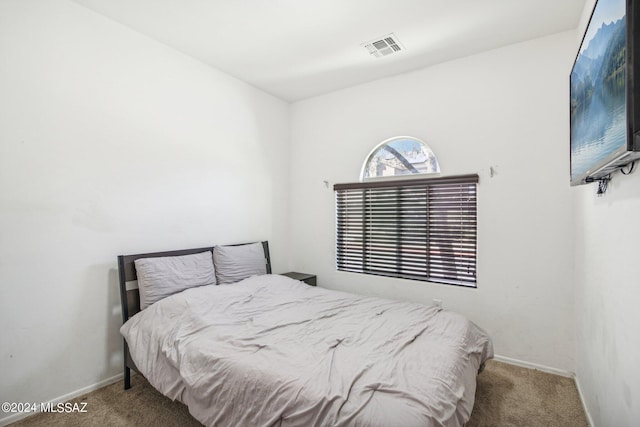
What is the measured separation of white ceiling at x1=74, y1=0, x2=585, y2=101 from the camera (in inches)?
88.1

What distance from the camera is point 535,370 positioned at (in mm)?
2553

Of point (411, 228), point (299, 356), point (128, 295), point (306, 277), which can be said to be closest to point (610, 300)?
point (299, 356)

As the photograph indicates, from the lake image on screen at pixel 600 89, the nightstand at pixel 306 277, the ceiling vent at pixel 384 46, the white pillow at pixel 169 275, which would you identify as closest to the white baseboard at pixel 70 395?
the white pillow at pixel 169 275

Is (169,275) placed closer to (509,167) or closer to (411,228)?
(411,228)

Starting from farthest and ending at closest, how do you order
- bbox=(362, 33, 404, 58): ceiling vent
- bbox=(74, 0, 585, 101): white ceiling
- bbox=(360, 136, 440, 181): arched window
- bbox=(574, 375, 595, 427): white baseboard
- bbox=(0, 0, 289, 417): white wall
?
bbox=(360, 136, 440, 181): arched window → bbox=(362, 33, 404, 58): ceiling vent → bbox=(74, 0, 585, 101): white ceiling → bbox=(0, 0, 289, 417): white wall → bbox=(574, 375, 595, 427): white baseboard

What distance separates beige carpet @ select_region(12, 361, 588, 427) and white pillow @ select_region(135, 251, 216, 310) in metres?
0.64

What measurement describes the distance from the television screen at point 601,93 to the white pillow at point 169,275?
2.77m

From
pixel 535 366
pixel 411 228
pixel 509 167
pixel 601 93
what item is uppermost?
pixel 601 93

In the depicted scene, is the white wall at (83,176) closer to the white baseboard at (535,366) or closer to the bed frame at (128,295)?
the bed frame at (128,295)

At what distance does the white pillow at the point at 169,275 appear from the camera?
235cm

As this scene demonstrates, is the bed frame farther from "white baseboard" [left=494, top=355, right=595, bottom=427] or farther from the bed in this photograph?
"white baseboard" [left=494, top=355, right=595, bottom=427]

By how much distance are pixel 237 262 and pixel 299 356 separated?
1595 mm

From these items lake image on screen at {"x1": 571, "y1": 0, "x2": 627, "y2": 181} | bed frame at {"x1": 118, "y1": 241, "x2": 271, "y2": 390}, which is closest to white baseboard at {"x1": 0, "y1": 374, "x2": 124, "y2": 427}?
bed frame at {"x1": 118, "y1": 241, "x2": 271, "y2": 390}

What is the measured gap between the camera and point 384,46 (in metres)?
2.77
